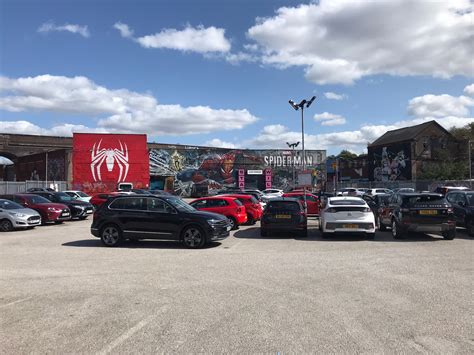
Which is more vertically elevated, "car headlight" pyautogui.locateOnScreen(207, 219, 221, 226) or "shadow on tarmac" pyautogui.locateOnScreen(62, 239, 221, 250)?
"car headlight" pyautogui.locateOnScreen(207, 219, 221, 226)

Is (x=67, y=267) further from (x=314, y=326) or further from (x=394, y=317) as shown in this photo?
(x=394, y=317)

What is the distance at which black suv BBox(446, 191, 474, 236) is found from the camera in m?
14.6

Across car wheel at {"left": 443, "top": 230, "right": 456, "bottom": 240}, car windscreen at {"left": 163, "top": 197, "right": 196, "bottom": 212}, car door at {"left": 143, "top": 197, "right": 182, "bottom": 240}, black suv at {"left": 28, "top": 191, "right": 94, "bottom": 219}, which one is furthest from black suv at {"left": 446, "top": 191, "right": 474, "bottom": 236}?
black suv at {"left": 28, "top": 191, "right": 94, "bottom": 219}

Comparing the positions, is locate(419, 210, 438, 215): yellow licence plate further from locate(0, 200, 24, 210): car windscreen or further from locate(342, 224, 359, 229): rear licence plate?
locate(0, 200, 24, 210): car windscreen

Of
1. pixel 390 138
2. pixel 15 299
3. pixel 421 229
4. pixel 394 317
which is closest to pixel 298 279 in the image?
pixel 394 317

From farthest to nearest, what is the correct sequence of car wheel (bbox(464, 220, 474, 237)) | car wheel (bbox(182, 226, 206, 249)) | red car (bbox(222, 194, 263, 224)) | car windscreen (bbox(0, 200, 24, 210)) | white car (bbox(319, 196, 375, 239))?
red car (bbox(222, 194, 263, 224)), car windscreen (bbox(0, 200, 24, 210)), car wheel (bbox(464, 220, 474, 237)), white car (bbox(319, 196, 375, 239)), car wheel (bbox(182, 226, 206, 249))

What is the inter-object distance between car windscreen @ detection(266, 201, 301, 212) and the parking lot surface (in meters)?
3.06

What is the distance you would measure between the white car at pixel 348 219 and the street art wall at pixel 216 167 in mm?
47696

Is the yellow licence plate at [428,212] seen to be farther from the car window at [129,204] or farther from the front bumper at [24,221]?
the front bumper at [24,221]

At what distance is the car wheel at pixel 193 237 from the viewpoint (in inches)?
479

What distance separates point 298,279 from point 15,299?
4.68 metres

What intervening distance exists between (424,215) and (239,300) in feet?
29.6

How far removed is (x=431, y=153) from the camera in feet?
220

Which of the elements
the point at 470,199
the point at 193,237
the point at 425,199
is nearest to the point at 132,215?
the point at 193,237
